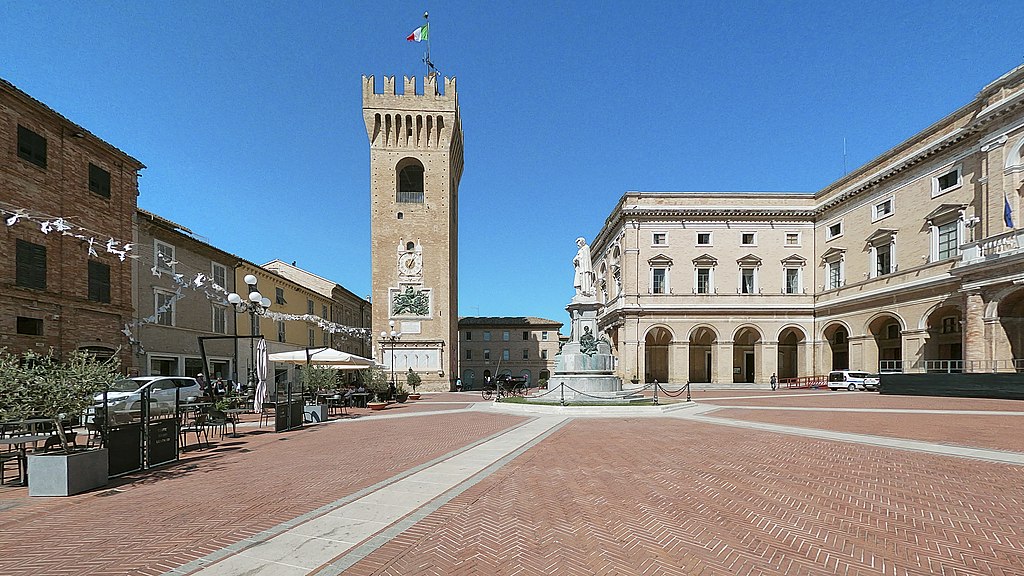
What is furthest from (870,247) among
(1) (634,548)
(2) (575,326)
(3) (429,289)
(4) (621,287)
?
(1) (634,548)

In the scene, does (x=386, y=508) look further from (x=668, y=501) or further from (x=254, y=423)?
(x=254, y=423)

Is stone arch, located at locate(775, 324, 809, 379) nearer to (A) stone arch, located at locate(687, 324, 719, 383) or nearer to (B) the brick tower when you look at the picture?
(A) stone arch, located at locate(687, 324, 719, 383)

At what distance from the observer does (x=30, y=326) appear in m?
17.7

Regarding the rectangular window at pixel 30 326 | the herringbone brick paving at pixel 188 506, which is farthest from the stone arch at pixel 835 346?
the rectangular window at pixel 30 326

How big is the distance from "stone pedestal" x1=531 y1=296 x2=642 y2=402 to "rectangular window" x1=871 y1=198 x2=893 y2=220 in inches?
1076

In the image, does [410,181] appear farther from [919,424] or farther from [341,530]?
[341,530]

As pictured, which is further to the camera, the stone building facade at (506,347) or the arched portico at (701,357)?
the stone building facade at (506,347)

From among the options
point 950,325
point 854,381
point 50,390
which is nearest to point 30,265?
point 50,390

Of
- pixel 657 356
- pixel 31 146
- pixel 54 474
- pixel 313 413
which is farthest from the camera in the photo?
pixel 657 356

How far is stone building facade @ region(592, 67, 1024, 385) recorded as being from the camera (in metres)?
25.9

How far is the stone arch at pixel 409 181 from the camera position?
43.2 metres

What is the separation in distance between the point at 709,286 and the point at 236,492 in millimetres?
40395

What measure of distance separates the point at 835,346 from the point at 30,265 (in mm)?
50097

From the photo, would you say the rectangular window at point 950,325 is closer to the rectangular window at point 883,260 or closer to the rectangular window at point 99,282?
the rectangular window at point 883,260
